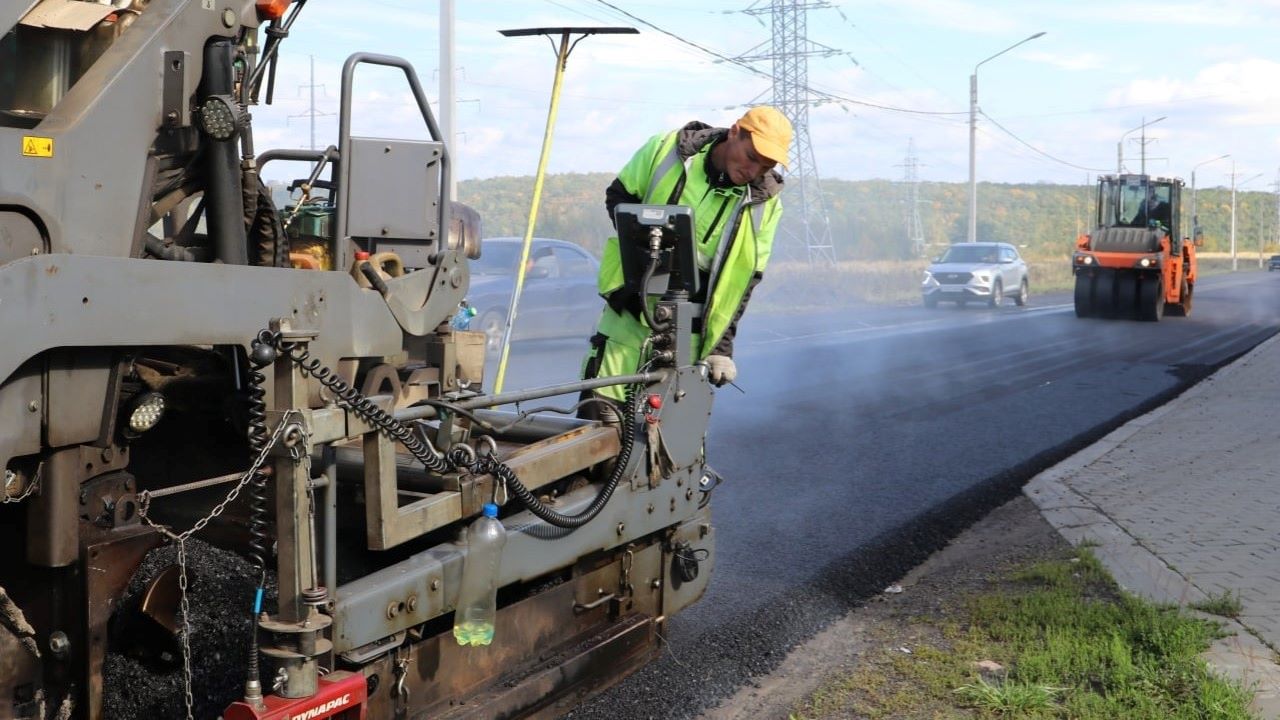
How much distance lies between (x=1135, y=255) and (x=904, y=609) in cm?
2104

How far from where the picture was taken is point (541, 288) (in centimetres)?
1634

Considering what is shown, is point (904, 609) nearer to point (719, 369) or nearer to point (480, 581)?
point (719, 369)

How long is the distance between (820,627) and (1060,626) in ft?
3.19

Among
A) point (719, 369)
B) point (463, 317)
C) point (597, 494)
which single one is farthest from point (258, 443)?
point (463, 317)

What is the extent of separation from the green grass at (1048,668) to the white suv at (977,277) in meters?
24.0

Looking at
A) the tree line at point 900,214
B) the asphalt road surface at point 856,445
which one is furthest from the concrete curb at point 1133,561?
the tree line at point 900,214

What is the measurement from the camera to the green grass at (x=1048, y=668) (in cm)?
430

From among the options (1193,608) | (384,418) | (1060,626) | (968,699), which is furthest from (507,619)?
(1193,608)

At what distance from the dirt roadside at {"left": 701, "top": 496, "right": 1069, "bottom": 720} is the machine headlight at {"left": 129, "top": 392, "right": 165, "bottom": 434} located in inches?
82.6

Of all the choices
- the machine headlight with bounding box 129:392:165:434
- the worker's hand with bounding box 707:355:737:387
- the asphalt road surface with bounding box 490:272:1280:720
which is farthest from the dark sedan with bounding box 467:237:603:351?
the machine headlight with bounding box 129:392:165:434

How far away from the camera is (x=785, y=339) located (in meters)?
18.8

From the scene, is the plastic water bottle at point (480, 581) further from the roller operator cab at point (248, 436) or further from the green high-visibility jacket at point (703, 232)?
the green high-visibility jacket at point (703, 232)

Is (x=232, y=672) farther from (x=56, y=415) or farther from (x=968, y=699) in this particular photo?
(x=968, y=699)

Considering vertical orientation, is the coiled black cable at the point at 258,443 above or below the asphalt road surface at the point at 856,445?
above
